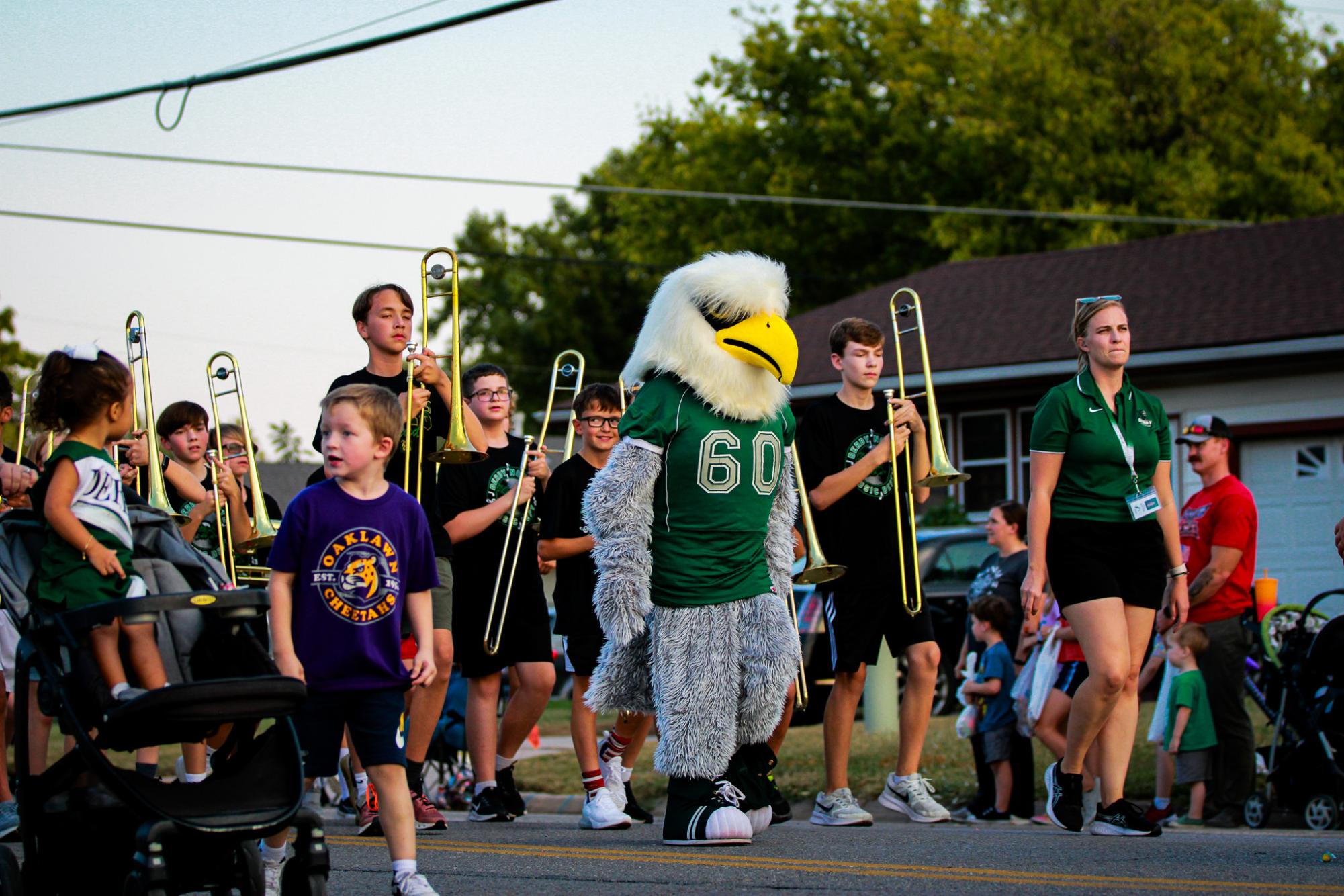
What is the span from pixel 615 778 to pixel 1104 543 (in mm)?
2784

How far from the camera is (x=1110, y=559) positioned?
7051 millimetres

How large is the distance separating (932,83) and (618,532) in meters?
33.5

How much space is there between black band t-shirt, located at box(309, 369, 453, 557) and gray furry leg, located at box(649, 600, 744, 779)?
158 centimetres

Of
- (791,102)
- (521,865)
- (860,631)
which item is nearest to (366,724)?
(521,865)

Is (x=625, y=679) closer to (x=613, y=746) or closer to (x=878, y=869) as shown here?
(x=878, y=869)

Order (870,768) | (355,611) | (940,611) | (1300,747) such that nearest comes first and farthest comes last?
(355,611), (1300,747), (870,768), (940,611)

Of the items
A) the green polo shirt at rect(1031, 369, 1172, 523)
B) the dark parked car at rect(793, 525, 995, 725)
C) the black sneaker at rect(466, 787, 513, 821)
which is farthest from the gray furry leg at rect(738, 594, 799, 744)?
the dark parked car at rect(793, 525, 995, 725)

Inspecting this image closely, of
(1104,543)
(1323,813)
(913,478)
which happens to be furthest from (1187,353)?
(1104,543)

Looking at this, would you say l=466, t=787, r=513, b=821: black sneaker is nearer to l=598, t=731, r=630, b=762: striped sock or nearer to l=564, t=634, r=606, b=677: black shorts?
l=598, t=731, r=630, b=762: striped sock

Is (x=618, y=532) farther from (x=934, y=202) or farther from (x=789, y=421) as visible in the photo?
(x=934, y=202)

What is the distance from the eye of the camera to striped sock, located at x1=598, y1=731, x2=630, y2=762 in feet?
26.5

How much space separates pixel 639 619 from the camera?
21.1 ft

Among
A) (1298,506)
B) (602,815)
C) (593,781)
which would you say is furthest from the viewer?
(1298,506)

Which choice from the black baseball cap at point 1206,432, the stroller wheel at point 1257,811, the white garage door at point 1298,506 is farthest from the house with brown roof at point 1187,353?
the stroller wheel at point 1257,811
